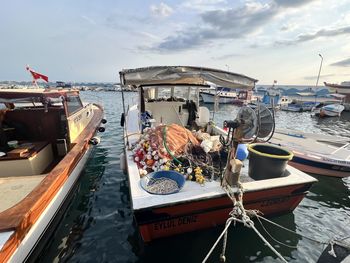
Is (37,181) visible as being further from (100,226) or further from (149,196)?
(149,196)

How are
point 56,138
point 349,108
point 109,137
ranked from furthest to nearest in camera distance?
1. point 349,108
2. point 109,137
3. point 56,138

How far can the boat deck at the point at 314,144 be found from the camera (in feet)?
24.2

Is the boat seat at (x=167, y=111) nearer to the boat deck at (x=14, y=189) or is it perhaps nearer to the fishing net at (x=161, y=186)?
the fishing net at (x=161, y=186)

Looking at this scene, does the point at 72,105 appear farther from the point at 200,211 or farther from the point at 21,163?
the point at 200,211

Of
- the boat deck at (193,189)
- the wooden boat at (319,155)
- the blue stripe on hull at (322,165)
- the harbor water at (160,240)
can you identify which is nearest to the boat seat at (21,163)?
the harbor water at (160,240)

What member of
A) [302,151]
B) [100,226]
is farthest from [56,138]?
[302,151]

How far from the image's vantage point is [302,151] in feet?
24.5

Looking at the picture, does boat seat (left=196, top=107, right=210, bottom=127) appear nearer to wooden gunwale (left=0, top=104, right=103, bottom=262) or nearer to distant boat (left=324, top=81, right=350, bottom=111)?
wooden gunwale (left=0, top=104, right=103, bottom=262)

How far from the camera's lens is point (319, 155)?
701cm

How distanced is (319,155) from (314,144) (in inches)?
72.0

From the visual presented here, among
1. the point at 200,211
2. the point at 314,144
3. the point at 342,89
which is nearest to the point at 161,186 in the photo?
the point at 200,211

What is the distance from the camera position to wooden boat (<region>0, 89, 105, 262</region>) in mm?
2625

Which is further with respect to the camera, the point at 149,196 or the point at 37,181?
the point at 37,181

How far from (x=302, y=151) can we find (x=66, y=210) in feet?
26.8
